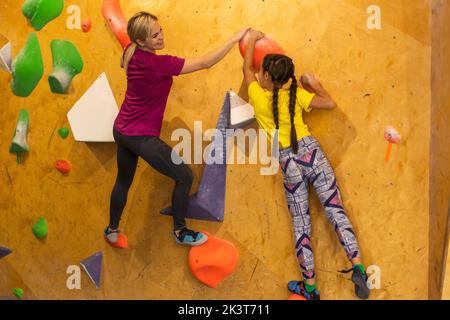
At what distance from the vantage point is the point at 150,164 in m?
2.78

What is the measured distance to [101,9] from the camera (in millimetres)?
2936

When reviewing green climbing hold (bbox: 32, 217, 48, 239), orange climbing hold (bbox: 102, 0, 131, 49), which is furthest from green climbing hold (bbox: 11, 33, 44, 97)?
green climbing hold (bbox: 32, 217, 48, 239)

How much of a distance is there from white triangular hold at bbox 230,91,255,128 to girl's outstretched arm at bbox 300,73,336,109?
0.98 feet

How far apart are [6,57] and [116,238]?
1115mm

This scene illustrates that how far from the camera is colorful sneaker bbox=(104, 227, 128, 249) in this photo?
2.98 metres

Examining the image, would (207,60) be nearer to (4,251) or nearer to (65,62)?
(65,62)

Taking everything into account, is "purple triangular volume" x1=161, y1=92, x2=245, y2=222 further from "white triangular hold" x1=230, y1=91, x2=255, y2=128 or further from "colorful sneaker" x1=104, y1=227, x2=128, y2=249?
"colorful sneaker" x1=104, y1=227, x2=128, y2=249

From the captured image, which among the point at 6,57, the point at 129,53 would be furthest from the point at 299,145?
the point at 6,57

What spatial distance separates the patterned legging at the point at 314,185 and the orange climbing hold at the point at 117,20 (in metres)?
0.98

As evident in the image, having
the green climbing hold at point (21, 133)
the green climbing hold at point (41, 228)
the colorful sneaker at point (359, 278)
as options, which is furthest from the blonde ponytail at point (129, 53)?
the colorful sneaker at point (359, 278)

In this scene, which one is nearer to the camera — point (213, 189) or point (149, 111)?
point (149, 111)

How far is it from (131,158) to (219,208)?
0.51m

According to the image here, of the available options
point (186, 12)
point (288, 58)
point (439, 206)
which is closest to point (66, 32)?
point (186, 12)

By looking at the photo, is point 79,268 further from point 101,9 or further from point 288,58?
point 288,58
